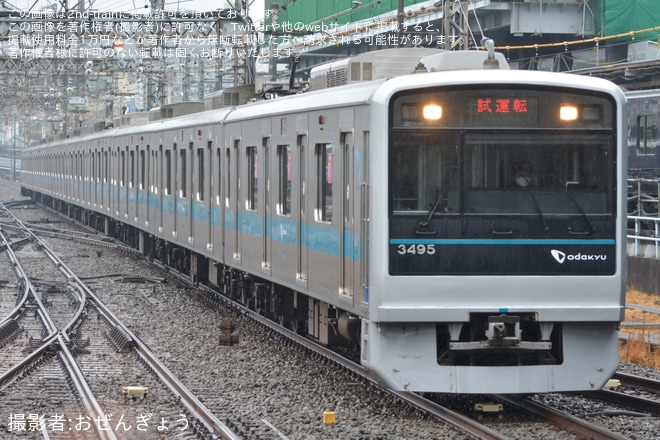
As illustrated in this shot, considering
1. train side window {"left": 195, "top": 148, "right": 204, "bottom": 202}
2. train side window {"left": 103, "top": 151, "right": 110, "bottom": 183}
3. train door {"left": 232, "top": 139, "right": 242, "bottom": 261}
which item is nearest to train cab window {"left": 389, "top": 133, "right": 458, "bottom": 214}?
train door {"left": 232, "top": 139, "right": 242, "bottom": 261}

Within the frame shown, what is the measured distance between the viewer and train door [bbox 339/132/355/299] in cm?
942

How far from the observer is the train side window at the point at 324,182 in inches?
401

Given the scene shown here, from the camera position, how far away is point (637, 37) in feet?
110

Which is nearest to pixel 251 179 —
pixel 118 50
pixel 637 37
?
pixel 637 37

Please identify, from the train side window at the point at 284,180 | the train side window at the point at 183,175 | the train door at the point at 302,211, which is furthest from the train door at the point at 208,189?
the train door at the point at 302,211

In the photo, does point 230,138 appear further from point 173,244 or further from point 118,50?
point 118,50

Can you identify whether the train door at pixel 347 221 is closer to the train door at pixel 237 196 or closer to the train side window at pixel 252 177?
the train side window at pixel 252 177

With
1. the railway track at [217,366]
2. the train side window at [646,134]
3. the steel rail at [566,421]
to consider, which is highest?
the train side window at [646,134]

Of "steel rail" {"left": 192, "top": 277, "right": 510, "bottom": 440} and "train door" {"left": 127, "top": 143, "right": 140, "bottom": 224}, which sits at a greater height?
"train door" {"left": 127, "top": 143, "right": 140, "bottom": 224}

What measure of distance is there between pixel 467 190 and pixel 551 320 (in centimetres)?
108

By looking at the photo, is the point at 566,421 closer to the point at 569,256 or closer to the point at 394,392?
the point at 569,256

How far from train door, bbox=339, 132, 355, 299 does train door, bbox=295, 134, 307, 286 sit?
1.31m

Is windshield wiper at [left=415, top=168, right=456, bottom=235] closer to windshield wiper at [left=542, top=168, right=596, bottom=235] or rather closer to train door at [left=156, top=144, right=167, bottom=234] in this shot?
windshield wiper at [left=542, top=168, right=596, bottom=235]

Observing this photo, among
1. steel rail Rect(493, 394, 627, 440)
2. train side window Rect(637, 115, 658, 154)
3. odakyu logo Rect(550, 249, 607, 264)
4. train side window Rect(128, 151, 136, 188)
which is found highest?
train side window Rect(637, 115, 658, 154)
